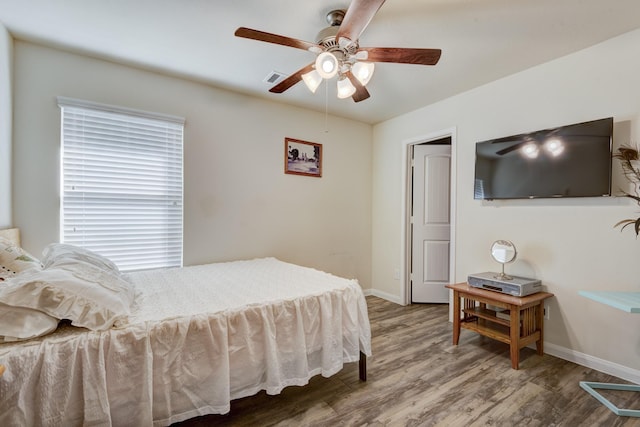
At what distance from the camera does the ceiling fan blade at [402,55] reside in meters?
1.72

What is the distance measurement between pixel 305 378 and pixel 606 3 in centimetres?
308

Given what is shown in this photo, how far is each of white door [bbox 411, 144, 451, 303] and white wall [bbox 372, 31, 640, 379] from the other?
0.67 meters

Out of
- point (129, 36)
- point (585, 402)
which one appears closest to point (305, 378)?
point (585, 402)

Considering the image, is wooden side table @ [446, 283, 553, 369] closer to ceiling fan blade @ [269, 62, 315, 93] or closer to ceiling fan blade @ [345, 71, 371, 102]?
ceiling fan blade @ [345, 71, 371, 102]

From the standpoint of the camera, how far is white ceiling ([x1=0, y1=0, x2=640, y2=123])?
1.88m

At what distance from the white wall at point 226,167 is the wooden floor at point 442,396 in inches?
67.6

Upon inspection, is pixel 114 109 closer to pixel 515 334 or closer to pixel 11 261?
pixel 11 261

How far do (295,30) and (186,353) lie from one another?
225 centimetres

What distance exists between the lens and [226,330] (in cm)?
161

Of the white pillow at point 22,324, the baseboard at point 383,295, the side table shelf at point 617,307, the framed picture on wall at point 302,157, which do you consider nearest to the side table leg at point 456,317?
the side table shelf at point 617,307

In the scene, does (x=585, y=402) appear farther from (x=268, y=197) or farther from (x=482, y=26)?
(x=268, y=197)

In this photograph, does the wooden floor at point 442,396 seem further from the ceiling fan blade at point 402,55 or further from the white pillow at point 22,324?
the ceiling fan blade at point 402,55

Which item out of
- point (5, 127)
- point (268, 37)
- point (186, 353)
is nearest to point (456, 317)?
point (186, 353)

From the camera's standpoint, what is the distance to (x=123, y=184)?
272 centimetres
